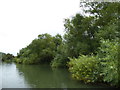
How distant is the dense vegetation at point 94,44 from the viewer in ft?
17.1

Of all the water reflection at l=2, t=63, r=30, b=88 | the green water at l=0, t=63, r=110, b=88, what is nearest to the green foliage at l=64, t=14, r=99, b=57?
the green water at l=0, t=63, r=110, b=88

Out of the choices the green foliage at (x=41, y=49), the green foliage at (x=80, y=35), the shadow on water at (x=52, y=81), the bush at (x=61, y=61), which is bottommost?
the shadow on water at (x=52, y=81)

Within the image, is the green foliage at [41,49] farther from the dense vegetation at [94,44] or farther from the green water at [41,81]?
the green water at [41,81]

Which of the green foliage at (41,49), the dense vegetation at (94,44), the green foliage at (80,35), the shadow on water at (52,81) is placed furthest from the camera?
the green foliage at (41,49)

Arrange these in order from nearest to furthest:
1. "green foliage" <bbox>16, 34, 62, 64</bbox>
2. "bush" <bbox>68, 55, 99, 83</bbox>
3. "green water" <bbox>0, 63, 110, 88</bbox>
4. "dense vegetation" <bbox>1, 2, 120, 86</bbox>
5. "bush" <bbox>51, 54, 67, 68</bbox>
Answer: "dense vegetation" <bbox>1, 2, 120, 86</bbox> → "bush" <bbox>68, 55, 99, 83</bbox> → "green water" <bbox>0, 63, 110, 88</bbox> → "bush" <bbox>51, 54, 67, 68</bbox> → "green foliage" <bbox>16, 34, 62, 64</bbox>

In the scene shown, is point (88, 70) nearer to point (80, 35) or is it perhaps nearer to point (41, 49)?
point (80, 35)

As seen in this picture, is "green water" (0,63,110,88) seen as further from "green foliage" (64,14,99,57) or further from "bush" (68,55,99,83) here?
"green foliage" (64,14,99,57)

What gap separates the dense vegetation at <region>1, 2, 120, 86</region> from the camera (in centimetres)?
520

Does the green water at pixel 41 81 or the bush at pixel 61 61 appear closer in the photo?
the green water at pixel 41 81

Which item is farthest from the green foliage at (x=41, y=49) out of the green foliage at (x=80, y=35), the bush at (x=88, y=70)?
the bush at (x=88, y=70)

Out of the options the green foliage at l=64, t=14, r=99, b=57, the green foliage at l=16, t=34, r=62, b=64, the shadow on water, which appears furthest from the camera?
the green foliage at l=16, t=34, r=62, b=64

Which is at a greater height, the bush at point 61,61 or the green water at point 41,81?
the bush at point 61,61

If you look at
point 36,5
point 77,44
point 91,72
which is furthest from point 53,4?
point 91,72

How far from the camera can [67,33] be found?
1316 cm
